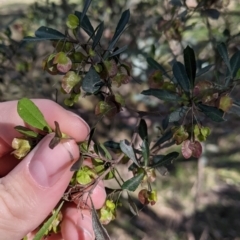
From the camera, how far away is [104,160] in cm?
101

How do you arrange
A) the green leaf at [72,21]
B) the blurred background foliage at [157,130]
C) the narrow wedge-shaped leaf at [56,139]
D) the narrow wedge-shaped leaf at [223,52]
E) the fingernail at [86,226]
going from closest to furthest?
the narrow wedge-shaped leaf at [56,139]
the green leaf at [72,21]
the narrow wedge-shaped leaf at [223,52]
the fingernail at [86,226]
the blurred background foliage at [157,130]

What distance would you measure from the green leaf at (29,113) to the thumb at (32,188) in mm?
72

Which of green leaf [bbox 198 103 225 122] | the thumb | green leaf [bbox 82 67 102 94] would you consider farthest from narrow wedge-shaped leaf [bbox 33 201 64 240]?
green leaf [bbox 198 103 225 122]

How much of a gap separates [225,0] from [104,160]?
0.81 metres

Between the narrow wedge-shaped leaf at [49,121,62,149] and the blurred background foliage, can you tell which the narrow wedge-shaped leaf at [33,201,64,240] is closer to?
the narrow wedge-shaped leaf at [49,121,62,149]

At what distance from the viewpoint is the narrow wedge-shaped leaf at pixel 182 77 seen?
104cm

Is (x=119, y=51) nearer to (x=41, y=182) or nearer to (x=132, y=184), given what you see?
(x=132, y=184)

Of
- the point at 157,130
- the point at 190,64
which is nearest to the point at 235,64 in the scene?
the point at 190,64

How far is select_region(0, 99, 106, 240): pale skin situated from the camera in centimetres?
102

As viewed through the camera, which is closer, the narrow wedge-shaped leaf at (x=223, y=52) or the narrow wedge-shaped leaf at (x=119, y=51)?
the narrow wedge-shaped leaf at (x=119, y=51)

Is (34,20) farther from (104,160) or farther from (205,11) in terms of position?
(104,160)

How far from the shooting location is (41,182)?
1.12m

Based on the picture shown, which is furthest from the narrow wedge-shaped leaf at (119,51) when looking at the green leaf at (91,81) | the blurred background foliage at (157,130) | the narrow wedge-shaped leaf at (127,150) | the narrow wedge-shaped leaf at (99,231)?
the blurred background foliage at (157,130)

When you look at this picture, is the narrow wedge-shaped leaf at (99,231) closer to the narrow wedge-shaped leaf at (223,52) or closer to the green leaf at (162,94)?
the green leaf at (162,94)
